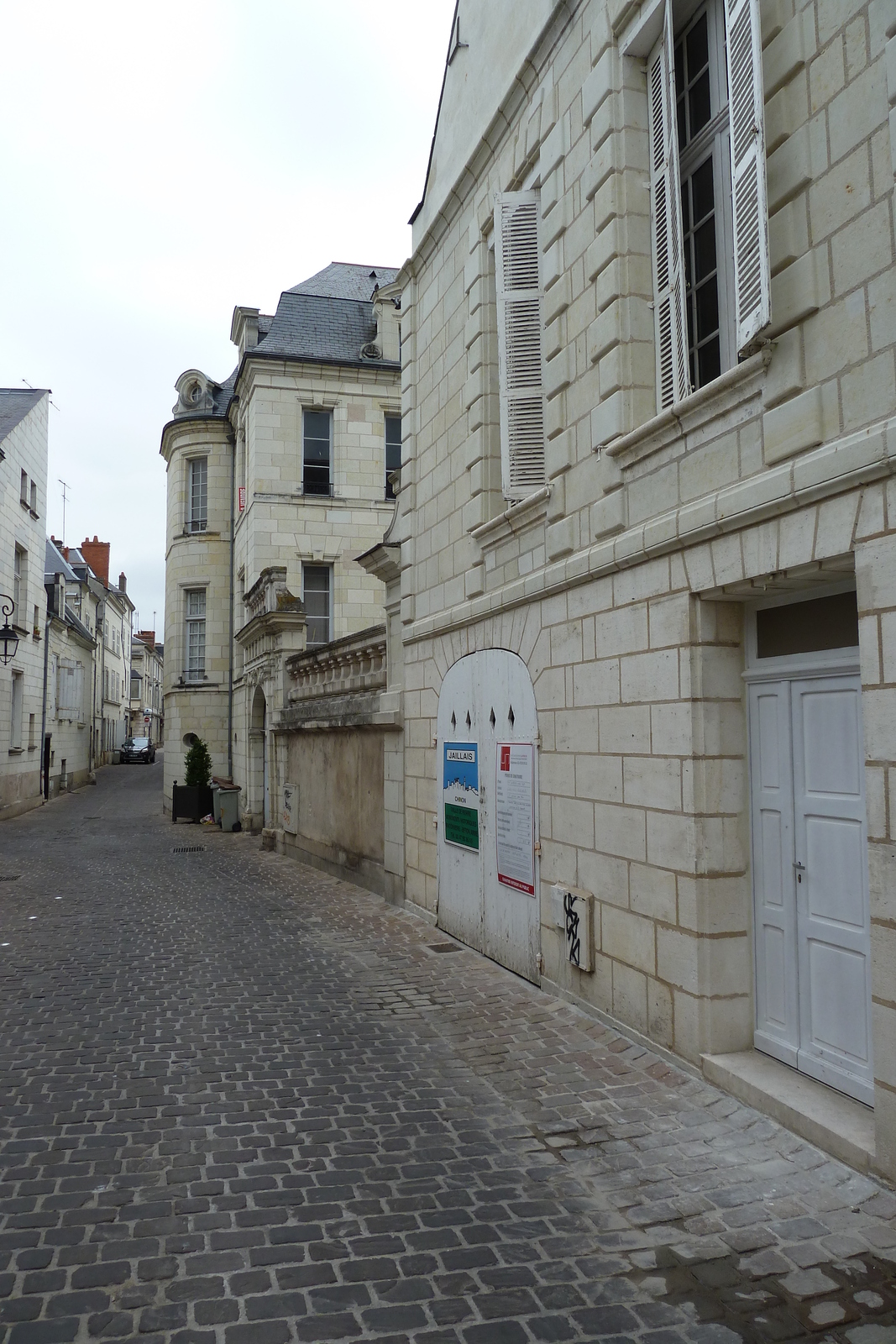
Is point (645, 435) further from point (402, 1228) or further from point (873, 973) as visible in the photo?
point (402, 1228)

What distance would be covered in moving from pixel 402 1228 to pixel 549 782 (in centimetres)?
355

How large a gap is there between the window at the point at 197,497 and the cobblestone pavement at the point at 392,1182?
1870 cm

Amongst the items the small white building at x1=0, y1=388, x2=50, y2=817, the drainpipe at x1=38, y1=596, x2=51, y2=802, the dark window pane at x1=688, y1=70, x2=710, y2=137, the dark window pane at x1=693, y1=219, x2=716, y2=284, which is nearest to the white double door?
the dark window pane at x1=693, y1=219, x2=716, y2=284

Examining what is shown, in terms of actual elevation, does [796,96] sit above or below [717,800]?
above

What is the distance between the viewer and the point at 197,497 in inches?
969

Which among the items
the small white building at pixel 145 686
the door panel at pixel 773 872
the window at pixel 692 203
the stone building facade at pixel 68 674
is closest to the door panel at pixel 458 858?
the door panel at pixel 773 872

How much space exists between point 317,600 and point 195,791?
5295 mm

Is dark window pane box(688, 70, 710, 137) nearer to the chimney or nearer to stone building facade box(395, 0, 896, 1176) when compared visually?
stone building facade box(395, 0, 896, 1176)

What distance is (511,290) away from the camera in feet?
23.8

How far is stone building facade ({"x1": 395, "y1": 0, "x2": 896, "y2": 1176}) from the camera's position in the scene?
12.7 feet

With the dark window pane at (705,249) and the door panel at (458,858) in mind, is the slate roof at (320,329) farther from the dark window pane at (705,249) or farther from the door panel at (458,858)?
the dark window pane at (705,249)

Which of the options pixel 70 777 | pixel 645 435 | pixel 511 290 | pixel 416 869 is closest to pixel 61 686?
pixel 70 777

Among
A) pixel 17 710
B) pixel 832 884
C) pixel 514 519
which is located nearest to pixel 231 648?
pixel 17 710

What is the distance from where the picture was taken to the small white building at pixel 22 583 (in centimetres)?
2219
